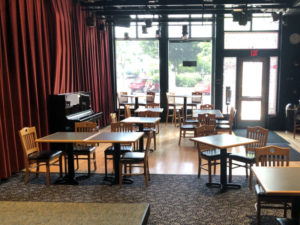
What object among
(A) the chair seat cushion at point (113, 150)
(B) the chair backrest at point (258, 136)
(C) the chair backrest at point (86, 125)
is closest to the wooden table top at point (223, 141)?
(B) the chair backrest at point (258, 136)

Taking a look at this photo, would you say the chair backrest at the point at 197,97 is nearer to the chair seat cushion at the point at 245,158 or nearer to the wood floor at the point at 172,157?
the wood floor at the point at 172,157

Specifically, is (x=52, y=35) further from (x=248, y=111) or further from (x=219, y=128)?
(x=248, y=111)

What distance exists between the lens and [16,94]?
5.21m

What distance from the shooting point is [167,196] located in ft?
14.0

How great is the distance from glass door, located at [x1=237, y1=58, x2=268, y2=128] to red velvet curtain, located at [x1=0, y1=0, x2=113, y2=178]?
4689mm

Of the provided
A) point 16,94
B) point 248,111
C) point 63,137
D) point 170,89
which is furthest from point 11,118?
point 248,111

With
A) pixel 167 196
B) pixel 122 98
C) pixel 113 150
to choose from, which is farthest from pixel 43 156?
pixel 122 98

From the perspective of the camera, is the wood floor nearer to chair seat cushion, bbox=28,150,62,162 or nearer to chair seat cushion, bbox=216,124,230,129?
chair seat cushion, bbox=216,124,230,129

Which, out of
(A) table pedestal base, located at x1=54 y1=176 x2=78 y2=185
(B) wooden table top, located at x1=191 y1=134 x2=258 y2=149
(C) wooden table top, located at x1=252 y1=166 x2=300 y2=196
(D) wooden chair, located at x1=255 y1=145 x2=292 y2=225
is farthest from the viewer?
(A) table pedestal base, located at x1=54 y1=176 x2=78 y2=185

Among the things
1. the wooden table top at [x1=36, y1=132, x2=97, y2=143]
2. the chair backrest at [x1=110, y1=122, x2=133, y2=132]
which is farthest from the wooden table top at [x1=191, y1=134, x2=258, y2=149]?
the wooden table top at [x1=36, y1=132, x2=97, y2=143]

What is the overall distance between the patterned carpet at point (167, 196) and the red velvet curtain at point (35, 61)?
0.75 meters

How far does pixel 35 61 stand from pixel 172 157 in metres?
3.23

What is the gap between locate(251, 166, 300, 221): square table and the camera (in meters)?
2.63

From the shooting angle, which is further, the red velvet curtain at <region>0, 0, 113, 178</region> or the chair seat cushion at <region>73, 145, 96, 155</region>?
the chair seat cushion at <region>73, 145, 96, 155</region>
